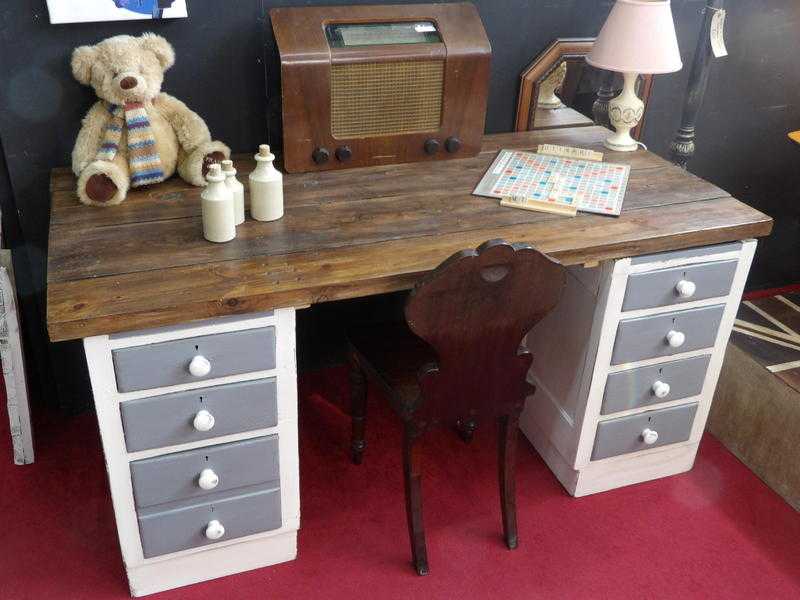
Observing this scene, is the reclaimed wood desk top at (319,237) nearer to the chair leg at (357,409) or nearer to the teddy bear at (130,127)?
the teddy bear at (130,127)

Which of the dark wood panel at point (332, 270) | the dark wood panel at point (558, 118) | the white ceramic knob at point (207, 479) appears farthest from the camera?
the dark wood panel at point (558, 118)

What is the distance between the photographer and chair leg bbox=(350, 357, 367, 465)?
2010 millimetres

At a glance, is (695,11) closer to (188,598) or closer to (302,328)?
(302,328)

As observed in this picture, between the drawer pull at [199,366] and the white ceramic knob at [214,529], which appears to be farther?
the white ceramic knob at [214,529]

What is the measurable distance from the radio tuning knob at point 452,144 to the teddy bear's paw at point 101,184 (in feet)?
2.57

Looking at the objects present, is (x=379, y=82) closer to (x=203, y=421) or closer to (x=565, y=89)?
(x=565, y=89)

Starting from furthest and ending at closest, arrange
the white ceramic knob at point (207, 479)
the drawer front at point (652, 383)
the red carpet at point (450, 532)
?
the drawer front at point (652, 383) → the red carpet at point (450, 532) → the white ceramic knob at point (207, 479)

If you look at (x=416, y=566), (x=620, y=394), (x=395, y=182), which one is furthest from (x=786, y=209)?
(x=416, y=566)

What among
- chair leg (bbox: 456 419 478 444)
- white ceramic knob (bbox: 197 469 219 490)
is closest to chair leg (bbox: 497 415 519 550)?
chair leg (bbox: 456 419 478 444)

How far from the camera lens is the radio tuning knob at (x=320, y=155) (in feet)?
6.32

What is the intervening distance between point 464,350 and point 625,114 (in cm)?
93

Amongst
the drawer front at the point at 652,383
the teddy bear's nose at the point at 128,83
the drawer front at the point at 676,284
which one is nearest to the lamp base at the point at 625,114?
the drawer front at the point at 676,284

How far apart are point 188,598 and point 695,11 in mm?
2048

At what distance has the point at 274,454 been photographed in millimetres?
1681
